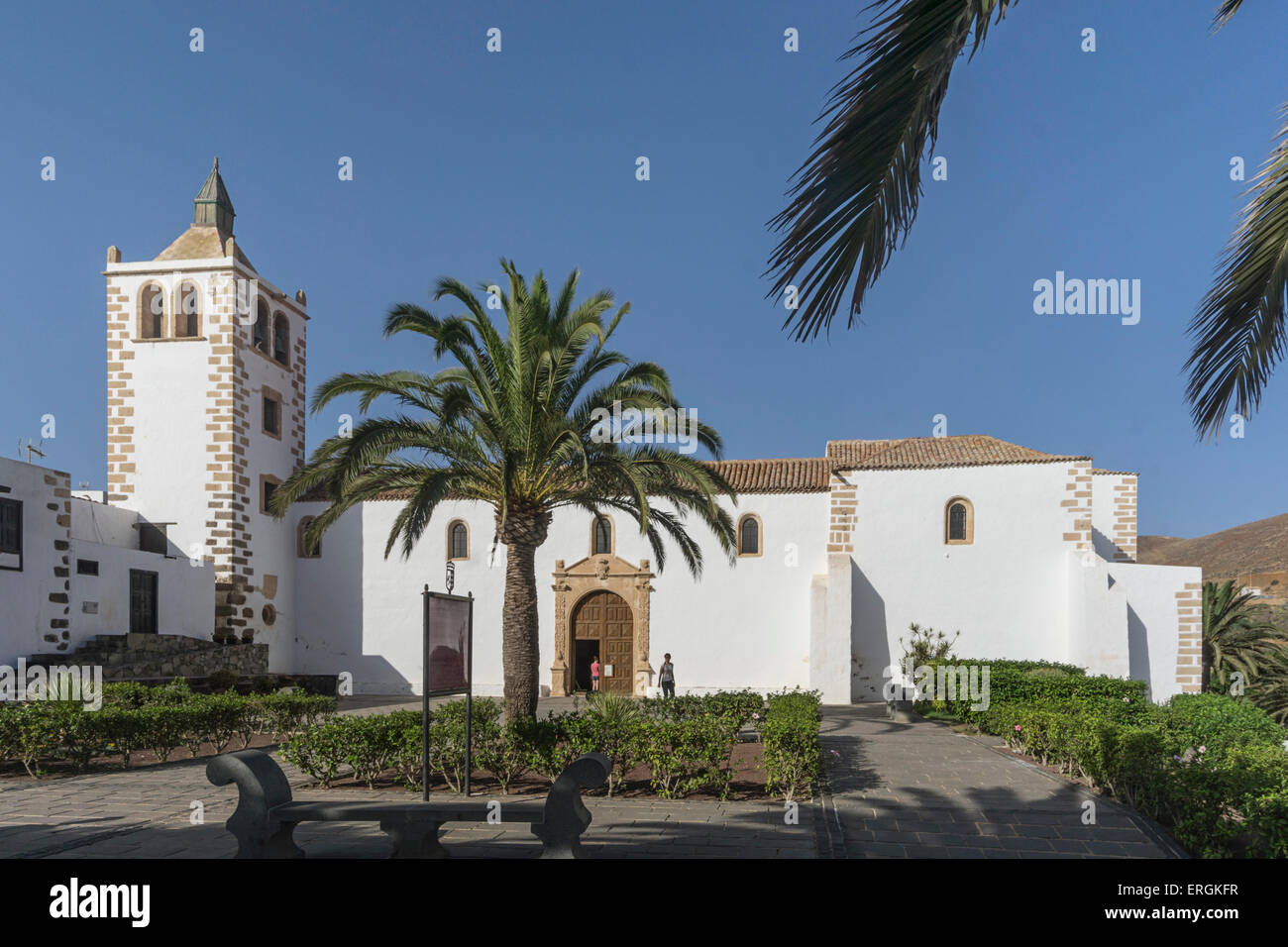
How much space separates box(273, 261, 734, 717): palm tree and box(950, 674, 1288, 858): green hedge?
203 inches

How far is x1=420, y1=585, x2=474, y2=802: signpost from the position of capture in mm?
8328

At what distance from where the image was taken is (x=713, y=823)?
8.49m

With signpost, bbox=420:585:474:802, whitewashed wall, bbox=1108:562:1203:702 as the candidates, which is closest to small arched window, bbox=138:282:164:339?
signpost, bbox=420:585:474:802

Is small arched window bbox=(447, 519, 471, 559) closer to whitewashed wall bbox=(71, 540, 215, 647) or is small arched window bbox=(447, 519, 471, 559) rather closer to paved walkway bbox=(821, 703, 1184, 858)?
whitewashed wall bbox=(71, 540, 215, 647)

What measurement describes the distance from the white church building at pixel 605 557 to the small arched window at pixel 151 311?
0.18 feet

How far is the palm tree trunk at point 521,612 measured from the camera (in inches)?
465

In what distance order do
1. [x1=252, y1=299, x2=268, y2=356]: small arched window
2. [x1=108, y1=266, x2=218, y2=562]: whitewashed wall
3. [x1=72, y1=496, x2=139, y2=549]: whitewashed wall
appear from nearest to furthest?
[x1=72, y1=496, x2=139, y2=549]: whitewashed wall < [x1=108, y1=266, x2=218, y2=562]: whitewashed wall < [x1=252, y1=299, x2=268, y2=356]: small arched window

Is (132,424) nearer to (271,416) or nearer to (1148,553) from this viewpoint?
(271,416)

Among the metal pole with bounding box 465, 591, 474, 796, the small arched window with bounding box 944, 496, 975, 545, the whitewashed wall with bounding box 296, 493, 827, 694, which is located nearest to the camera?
the metal pole with bounding box 465, 591, 474, 796

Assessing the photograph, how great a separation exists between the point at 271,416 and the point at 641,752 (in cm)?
2034

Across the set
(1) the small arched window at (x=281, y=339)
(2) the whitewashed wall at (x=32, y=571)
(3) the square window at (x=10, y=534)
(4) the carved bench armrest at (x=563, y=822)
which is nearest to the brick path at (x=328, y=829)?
(4) the carved bench armrest at (x=563, y=822)

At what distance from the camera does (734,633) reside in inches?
957

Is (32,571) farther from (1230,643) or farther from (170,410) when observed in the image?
(1230,643)

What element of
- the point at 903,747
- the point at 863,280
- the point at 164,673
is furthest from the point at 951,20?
the point at 164,673
